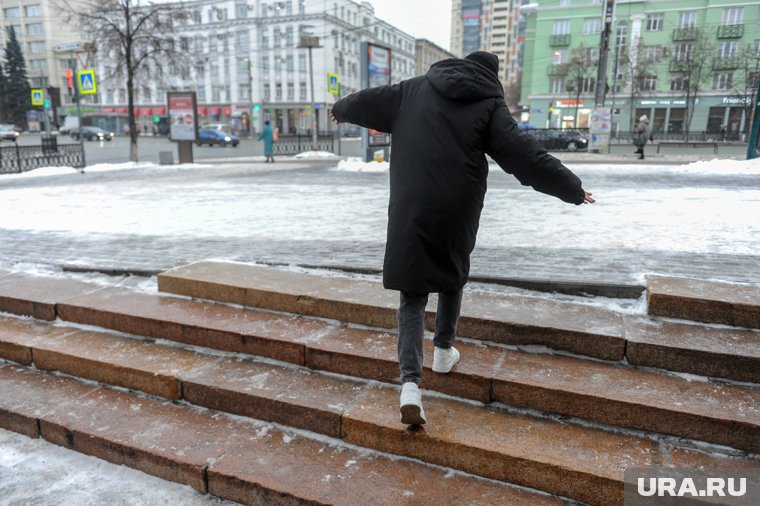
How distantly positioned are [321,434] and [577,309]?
6.21ft

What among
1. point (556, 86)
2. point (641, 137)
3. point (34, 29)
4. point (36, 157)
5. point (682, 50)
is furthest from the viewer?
point (34, 29)

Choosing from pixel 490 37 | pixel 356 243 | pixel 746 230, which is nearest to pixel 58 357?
pixel 356 243

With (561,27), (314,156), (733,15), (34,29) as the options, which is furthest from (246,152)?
(34,29)

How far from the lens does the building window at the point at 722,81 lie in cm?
4453

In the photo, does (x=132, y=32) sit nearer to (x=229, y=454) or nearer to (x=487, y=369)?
(x=229, y=454)

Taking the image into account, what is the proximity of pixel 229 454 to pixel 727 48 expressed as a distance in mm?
53321

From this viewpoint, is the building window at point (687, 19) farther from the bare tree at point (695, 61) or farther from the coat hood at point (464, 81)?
the coat hood at point (464, 81)

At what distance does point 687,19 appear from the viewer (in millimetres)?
45969

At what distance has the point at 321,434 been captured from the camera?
9.75ft

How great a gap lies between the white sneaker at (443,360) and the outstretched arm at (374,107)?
128cm

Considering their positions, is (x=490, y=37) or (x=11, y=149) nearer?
(x=11, y=149)

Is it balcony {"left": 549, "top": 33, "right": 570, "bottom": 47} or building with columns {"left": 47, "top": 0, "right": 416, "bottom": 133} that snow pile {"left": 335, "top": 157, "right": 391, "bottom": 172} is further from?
building with columns {"left": 47, "top": 0, "right": 416, "bottom": 133}

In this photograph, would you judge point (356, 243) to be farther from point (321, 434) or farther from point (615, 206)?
point (615, 206)

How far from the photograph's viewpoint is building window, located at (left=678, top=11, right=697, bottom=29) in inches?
1794
